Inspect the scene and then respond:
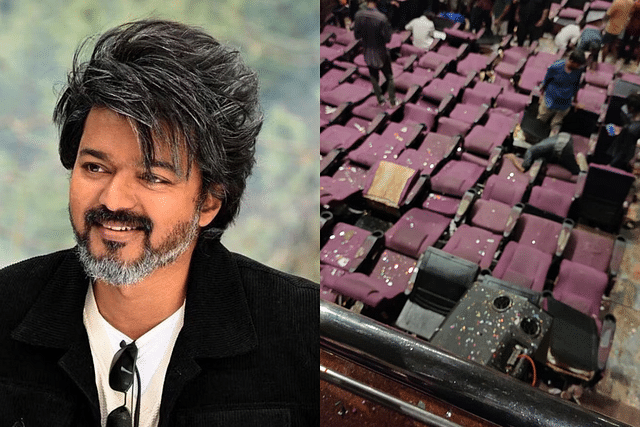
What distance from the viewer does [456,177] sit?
4207mm

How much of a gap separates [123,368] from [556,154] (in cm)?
450

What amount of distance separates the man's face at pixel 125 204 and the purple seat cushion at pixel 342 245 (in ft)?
9.48

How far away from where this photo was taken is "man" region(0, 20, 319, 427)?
56 cm

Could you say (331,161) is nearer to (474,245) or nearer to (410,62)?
(474,245)

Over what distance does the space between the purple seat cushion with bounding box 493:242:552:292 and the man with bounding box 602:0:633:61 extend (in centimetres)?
Answer: 311

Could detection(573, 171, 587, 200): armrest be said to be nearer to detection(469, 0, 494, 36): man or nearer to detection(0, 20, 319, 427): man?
detection(469, 0, 494, 36): man

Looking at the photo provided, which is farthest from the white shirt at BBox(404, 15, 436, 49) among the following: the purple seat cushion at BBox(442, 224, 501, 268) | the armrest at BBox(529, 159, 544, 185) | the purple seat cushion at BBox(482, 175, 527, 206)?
the purple seat cushion at BBox(442, 224, 501, 268)

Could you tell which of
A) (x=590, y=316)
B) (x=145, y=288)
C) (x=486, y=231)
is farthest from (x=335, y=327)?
(x=486, y=231)

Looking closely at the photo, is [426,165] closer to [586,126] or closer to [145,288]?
[586,126]

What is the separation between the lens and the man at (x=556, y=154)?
457 centimetres

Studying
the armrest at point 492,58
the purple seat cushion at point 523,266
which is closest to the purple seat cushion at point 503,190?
the purple seat cushion at point 523,266

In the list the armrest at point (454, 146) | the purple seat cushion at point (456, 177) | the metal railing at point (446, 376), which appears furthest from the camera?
the armrest at point (454, 146)

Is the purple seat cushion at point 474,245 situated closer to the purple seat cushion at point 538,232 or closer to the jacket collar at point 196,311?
the purple seat cushion at point 538,232

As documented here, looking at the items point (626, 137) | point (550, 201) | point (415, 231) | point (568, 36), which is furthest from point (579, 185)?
point (568, 36)
